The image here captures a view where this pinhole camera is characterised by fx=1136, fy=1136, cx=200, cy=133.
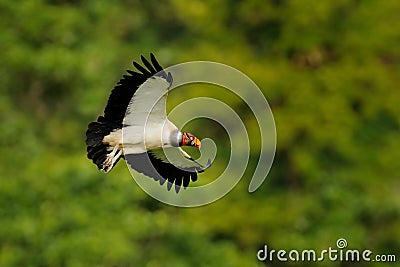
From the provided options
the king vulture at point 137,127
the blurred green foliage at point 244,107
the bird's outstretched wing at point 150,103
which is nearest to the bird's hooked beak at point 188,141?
the king vulture at point 137,127

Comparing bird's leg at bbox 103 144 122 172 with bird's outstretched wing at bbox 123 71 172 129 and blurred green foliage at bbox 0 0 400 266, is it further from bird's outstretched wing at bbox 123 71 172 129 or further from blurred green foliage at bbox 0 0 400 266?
blurred green foliage at bbox 0 0 400 266

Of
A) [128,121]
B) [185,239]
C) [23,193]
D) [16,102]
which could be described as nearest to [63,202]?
[23,193]

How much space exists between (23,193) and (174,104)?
8.44 feet

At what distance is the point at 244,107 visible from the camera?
45.8 ft

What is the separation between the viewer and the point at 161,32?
15.1m

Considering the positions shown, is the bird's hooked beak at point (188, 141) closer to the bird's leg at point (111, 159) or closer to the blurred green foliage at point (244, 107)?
the bird's leg at point (111, 159)

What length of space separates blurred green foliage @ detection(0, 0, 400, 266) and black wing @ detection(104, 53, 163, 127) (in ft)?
23.9

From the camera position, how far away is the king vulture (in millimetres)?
3996

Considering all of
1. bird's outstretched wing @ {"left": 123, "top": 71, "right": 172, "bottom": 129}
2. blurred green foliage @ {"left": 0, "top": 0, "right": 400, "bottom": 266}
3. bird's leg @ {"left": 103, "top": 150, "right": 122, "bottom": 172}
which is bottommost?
bird's leg @ {"left": 103, "top": 150, "right": 122, "bottom": 172}

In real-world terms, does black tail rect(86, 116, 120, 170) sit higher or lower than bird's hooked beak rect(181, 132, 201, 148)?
higher

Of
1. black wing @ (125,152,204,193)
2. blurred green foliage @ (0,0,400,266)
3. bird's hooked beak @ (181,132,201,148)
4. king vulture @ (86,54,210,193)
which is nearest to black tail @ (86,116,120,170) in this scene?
king vulture @ (86,54,210,193)

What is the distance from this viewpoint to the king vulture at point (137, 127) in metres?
4.00

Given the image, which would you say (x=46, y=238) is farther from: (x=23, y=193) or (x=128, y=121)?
(x=128, y=121)

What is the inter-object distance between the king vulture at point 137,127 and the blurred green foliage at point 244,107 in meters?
7.30
